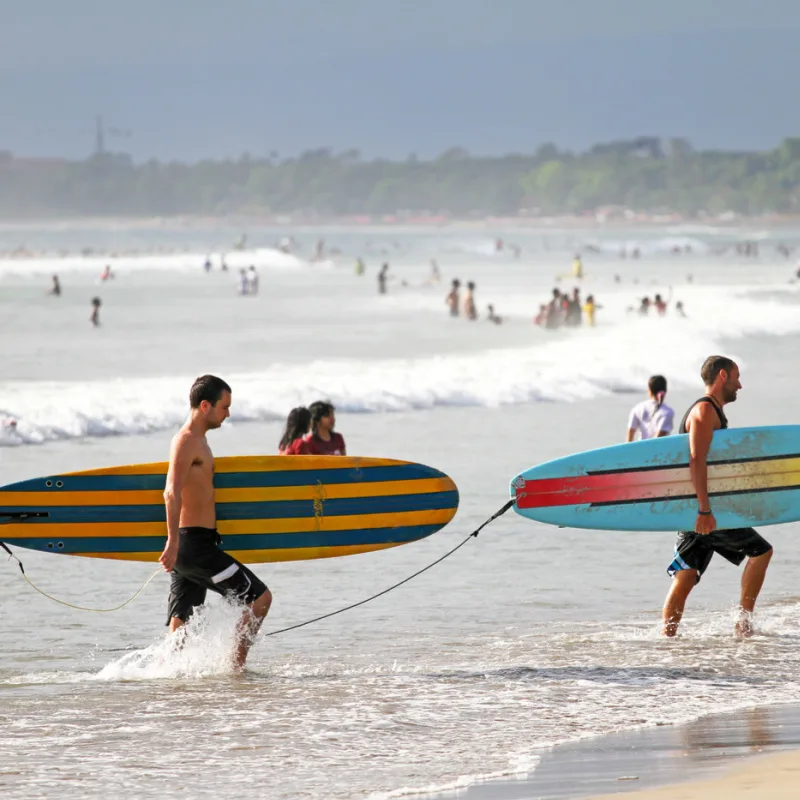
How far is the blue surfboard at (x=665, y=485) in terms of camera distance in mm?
6605

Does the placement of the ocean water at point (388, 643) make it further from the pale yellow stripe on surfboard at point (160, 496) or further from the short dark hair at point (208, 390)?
the short dark hair at point (208, 390)

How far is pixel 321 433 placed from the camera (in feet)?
24.8

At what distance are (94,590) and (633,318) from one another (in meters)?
37.0

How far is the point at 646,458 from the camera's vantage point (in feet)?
22.0

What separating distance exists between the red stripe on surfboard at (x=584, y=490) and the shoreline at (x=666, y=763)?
5.02 ft

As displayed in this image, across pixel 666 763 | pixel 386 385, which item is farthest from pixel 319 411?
pixel 386 385

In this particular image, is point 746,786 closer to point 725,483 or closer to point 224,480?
point 725,483

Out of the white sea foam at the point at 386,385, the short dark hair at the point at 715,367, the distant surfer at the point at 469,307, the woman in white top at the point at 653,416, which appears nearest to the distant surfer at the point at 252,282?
the distant surfer at the point at 469,307

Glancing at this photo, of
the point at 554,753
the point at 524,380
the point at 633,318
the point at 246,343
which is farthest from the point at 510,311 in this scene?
the point at 554,753

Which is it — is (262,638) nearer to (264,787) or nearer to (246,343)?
(264,787)

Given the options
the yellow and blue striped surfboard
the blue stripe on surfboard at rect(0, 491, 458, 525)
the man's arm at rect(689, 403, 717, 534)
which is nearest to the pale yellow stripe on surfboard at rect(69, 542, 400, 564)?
the yellow and blue striped surfboard

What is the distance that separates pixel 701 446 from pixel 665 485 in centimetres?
52

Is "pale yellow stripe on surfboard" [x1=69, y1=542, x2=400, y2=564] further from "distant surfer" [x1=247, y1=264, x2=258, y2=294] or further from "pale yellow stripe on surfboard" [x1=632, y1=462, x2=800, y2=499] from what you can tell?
"distant surfer" [x1=247, y1=264, x2=258, y2=294]

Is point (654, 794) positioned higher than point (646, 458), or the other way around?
point (646, 458)
